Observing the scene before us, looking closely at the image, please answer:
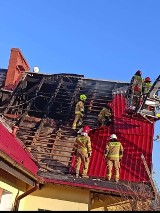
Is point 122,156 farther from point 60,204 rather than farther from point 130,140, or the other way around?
point 60,204

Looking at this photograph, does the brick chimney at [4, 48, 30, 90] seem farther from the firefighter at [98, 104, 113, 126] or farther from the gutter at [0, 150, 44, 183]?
the gutter at [0, 150, 44, 183]

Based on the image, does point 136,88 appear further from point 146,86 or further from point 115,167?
point 115,167

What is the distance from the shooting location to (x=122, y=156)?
1084cm

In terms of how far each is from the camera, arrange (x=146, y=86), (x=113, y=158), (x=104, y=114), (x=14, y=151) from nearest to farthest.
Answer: (x=14, y=151) → (x=113, y=158) → (x=146, y=86) → (x=104, y=114)

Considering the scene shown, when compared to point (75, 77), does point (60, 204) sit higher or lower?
lower

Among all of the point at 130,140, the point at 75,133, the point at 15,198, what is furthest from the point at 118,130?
the point at 15,198

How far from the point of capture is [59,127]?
40.5 ft

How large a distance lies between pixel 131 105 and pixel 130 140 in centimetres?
115

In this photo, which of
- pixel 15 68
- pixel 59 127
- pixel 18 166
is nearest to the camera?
pixel 18 166

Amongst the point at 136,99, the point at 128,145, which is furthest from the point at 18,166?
the point at 136,99

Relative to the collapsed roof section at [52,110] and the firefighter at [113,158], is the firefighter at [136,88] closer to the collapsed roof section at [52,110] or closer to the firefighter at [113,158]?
the collapsed roof section at [52,110]

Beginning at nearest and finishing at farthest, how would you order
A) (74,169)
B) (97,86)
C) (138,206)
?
(138,206) < (74,169) < (97,86)

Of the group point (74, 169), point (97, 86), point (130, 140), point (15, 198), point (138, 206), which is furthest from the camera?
point (97, 86)

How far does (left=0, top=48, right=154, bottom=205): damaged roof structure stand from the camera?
9.67 metres
